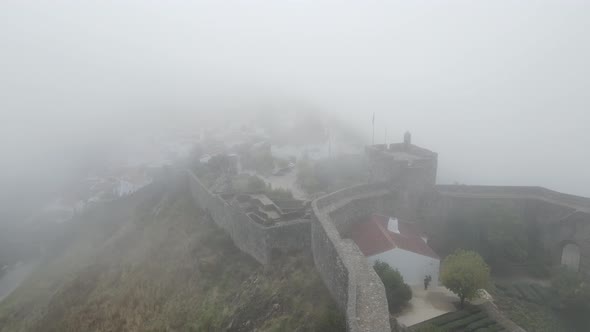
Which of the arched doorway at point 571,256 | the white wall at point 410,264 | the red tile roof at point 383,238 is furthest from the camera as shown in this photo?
the arched doorway at point 571,256

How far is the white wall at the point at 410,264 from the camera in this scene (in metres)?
19.0

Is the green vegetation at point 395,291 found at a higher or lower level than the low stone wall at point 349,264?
lower

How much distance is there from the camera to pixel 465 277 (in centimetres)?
1694

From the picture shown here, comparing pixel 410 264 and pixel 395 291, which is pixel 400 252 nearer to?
pixel 410 264

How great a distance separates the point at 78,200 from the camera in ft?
255

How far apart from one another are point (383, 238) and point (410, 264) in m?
1.64

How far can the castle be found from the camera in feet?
62.8

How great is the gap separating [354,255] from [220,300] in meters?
8.95

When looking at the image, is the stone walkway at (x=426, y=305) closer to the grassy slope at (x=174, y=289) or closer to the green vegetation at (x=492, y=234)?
the grassy slope at (x=174, y=289)

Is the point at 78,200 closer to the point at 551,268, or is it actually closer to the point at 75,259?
the point at 75,259

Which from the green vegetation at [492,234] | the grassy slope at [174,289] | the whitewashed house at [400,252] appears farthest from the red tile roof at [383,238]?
the grassy slope at [174,289]

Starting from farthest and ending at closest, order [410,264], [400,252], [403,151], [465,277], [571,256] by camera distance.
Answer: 1. [403,151]
2. [571,256]
3. [410,264]
4. [400,252]
5. [465,277]

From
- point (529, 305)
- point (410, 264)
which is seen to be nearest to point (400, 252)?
point (410, 264)

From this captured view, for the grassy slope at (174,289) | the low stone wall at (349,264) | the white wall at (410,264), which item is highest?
the low stone wall at (349,264)
